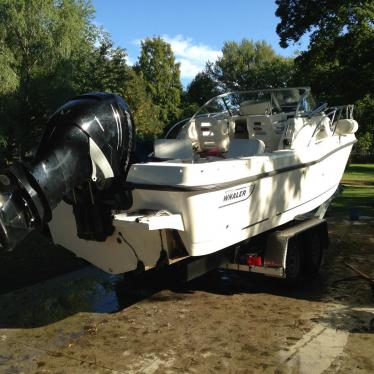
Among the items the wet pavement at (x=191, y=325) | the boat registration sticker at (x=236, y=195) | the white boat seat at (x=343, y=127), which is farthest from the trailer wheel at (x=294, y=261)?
the white boat seat at (x=343, y=127)

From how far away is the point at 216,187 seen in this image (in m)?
4.56

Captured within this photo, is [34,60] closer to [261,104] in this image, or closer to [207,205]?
[261,104]

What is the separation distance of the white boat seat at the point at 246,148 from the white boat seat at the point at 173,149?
553 mm

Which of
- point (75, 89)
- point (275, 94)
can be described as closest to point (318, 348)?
point (275, 94)

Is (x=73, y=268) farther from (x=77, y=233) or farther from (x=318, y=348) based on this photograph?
(x=318, y=348)

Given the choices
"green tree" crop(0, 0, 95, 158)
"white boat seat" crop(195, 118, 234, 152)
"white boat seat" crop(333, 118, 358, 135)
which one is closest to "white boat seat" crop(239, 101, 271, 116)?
"white boat seat" crop(195, 118, 234, 152)

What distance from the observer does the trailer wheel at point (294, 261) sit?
5852 millimetres

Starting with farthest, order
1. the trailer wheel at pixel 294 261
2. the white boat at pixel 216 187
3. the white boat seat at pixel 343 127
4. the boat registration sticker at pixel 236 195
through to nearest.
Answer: the white boat seat at pixel 343 127, the trailer wheel at pixel 294 261, the boat registration sticker at pixel 236 195, the white boat at pixel 216 187

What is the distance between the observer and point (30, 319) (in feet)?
17.1

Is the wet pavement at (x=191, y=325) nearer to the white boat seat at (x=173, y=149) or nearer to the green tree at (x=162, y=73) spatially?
the white boat seat at (x=173, y=149)

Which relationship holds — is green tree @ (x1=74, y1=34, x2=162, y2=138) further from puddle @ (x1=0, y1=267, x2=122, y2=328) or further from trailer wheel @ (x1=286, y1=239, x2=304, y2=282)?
trailer wheel @ (x1=286, y1=239, x2=304, y2=282)

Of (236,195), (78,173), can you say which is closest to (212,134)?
(236,195)

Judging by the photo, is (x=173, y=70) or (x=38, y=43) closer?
(x=38, y=43)

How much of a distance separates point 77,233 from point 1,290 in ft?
5.91
